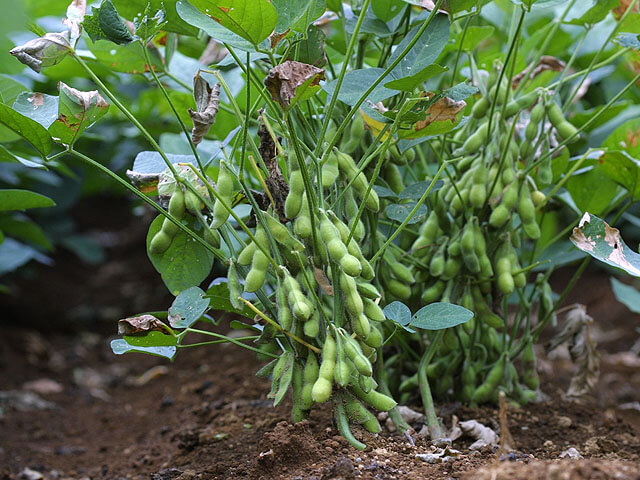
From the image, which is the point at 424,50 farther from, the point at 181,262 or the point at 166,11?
the point at 181,262

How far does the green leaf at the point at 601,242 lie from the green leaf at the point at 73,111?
0.90 m

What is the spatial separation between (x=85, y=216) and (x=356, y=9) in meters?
3.23

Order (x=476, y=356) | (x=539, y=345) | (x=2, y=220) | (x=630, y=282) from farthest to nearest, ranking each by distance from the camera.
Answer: (x=630, y=282) → (x=539, y=345) → (x=2, y=220) → (x=476, y=356)

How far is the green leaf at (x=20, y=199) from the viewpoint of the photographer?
1.60m

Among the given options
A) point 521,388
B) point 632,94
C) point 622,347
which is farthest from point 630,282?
point 521,388

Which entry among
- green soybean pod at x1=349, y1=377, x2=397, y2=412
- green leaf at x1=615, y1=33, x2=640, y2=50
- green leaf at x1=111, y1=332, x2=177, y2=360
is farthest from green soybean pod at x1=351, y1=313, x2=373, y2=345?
green leaf at x1=615, y1=33, x2=640, y2=50

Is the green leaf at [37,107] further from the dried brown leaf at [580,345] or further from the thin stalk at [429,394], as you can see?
→ the dried brown leaf at [580,345]

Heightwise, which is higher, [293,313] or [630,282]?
[293,313]

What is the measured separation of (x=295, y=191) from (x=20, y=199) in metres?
0.82

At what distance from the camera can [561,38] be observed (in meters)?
2.08

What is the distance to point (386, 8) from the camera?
134cm

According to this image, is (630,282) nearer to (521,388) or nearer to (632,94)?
(632,94)

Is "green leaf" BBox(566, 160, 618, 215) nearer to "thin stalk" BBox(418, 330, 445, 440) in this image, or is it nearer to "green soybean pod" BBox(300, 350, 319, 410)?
"thin stalk" BBox(418, 330, 445, 440)

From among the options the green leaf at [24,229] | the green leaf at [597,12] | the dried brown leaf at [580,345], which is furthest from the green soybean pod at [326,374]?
the green leaf at [24,229]
